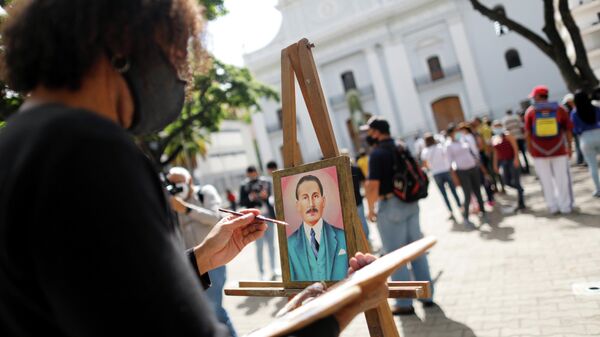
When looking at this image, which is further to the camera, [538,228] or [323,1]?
[323,1]

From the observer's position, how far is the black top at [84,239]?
0.82 meters

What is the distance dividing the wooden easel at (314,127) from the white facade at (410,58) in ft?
86.1

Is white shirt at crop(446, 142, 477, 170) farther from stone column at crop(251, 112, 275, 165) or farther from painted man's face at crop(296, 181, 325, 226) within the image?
stone column at crop(251, 112, 275, 165)

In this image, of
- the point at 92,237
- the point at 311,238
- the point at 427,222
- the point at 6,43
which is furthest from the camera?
the point at 427,222

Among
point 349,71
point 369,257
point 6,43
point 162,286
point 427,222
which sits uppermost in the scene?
point 349,71

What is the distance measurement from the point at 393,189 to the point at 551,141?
3488 millimetres

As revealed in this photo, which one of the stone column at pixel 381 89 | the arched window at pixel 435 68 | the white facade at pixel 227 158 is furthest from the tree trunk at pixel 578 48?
the white facade at pixel 227 158

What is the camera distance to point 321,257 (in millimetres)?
2498

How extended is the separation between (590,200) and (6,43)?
862 cm

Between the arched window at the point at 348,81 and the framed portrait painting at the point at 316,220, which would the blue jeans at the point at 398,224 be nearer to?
the framed portrait painting at the point at 316,220

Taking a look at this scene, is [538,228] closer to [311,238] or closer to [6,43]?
[311,238]

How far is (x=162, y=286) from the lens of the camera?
0.85 metres

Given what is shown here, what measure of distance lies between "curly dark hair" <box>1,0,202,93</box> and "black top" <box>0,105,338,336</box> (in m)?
0.17

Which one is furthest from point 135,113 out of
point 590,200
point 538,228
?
point 590,200
